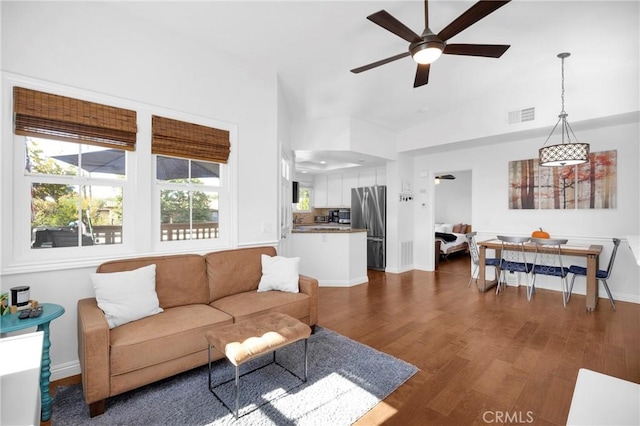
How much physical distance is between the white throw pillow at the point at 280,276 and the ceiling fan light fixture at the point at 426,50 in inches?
87.3

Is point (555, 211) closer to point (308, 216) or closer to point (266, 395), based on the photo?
point (266, 395)

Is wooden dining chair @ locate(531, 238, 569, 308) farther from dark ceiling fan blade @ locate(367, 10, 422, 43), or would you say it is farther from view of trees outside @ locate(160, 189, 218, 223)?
view of trees outside @ locate(160, 189, 218, 223)

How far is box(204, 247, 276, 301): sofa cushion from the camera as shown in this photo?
2.89 meters

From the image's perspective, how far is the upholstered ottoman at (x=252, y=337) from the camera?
1840mm

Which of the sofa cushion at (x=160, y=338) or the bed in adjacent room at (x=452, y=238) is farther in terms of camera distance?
the bed in adjacent room at (x=452, y=238)

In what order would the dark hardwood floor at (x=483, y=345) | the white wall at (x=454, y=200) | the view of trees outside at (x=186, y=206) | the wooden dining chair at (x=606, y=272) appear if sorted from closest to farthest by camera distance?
the dark hardwood floor at (x=483, y=345)
the view of trees outside at (x=186, y=206)
the wooden dining chair at (x=606, y=272)
the white wall at (x=454, y=200)

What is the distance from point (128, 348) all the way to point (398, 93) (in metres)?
4.44

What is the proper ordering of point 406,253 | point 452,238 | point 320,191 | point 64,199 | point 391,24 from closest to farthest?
1. point 391,24
2. point 64,199
3. point 406,253
4. point 452,238
5. point 320,191

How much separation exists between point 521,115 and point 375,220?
10.4 ft

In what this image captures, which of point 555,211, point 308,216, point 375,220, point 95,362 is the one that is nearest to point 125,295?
point 95,362

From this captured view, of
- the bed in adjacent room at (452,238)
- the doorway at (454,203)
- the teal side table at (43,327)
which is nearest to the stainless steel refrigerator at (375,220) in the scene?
the bed in adjacent room at (452,238)

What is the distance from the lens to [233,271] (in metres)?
3.02

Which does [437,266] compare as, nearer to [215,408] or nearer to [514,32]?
[514,32]

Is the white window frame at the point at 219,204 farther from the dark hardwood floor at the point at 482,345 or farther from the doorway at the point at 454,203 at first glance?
the doorway at the point at 454,203
